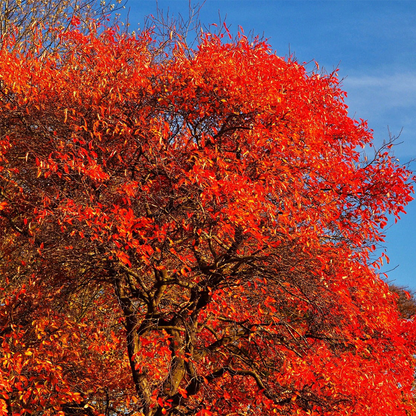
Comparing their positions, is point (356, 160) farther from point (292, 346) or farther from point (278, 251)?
point (292, 346)

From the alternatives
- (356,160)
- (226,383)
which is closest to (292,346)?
(226,383)

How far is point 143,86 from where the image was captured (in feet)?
41.0

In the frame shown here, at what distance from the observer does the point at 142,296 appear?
12180 mm

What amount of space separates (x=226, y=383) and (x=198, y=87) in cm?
933

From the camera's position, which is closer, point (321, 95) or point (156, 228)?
point (156, 228)

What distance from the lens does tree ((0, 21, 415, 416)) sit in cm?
1077

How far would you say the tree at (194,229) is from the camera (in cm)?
1077

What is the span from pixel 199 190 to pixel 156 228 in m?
1.41

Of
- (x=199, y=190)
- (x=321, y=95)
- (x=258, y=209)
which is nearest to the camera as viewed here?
(x=258, y=209)

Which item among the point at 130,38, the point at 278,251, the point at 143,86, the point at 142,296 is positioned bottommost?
the point at 142,296

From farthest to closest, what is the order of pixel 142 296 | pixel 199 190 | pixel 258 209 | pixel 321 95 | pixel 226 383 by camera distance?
1. pixel 321 95
2. pixel 226 383
3. pixel 142 296
4. pixel 199 190
5. pixel 258 209

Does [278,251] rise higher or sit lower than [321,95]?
lower

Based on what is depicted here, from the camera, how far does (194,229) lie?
10695 millimetres

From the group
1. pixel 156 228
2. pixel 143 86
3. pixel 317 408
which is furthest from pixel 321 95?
pixel 317 408
